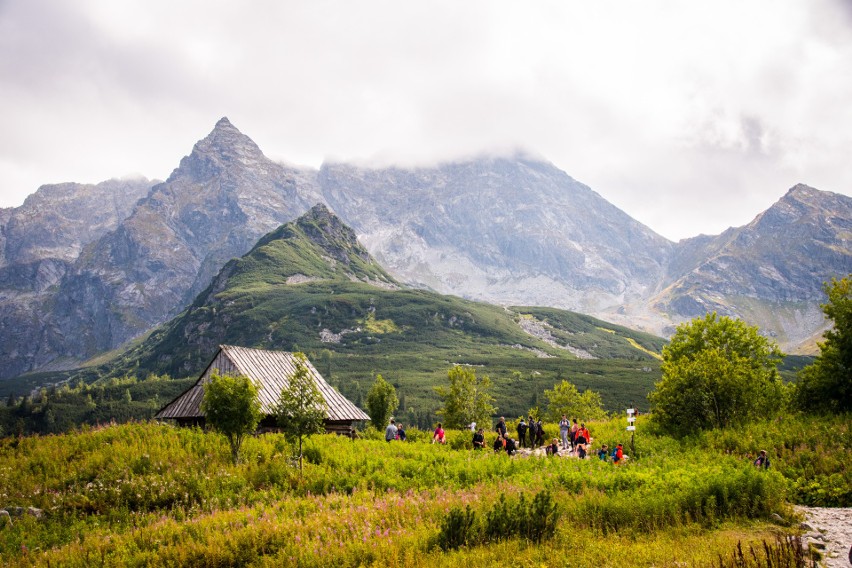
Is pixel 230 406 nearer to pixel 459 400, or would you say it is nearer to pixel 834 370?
pixel 834 370

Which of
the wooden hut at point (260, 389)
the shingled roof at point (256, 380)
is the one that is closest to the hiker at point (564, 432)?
the shingled roof at point (256, 380)

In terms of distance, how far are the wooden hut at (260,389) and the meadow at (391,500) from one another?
8315 millimetres

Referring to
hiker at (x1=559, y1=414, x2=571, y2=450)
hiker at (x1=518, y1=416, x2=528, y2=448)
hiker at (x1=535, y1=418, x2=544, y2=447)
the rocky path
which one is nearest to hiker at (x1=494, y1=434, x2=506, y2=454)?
hiker at (x1=518, y1=416, x2=528, y2=448)

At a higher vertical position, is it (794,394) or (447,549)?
(794,394)

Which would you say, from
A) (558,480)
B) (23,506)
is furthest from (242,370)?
(558,480)

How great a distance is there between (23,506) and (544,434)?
1162 inches

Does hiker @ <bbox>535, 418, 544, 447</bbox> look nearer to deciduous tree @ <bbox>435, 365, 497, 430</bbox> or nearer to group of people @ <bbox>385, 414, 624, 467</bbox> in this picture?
group of people @ <bbox>385, 414, 624, 467</bbox>

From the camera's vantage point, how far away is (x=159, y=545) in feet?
45.7

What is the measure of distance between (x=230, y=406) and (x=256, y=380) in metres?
12.8

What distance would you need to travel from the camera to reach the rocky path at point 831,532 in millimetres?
12602

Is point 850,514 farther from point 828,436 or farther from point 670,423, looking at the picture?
point 670,423

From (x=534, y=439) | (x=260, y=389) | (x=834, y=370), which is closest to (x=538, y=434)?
(x=534, y=439)

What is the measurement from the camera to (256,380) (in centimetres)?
3475

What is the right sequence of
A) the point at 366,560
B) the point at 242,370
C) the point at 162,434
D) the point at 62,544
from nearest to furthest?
the point at 366,560 < the point at 62,544 < the point at 162,434 < the point at 242,370
